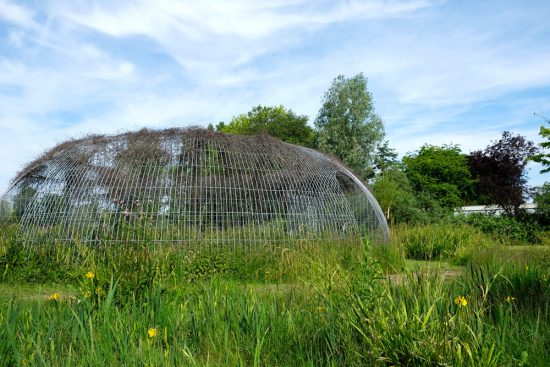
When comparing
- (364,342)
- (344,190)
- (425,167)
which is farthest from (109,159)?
(425,167)

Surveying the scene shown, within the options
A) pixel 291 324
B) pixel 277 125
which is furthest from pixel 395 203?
pixel 291 324

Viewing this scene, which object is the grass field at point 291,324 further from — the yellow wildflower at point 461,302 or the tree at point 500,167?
the tree at point 500,167

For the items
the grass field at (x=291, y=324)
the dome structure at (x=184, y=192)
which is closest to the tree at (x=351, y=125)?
the dome structure at (x=184, y=192)

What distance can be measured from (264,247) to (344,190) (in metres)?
3.62

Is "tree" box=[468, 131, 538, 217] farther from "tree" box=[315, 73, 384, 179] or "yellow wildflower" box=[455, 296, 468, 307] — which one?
"yellow wildflower" box=[455, 296, 468, 307]

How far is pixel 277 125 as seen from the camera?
35312 millimetres

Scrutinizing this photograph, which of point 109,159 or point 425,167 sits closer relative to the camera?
point 109,159

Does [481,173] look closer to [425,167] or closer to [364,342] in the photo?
[425,167]

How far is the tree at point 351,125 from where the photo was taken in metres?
29.7

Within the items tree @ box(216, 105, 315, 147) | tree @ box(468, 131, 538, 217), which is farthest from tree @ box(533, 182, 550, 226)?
tree @ box(216, 105, 315, 147)

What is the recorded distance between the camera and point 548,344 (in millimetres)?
3773

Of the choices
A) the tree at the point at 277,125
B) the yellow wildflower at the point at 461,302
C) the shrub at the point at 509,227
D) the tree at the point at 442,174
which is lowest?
the yellow wildflower at the point at 461,302

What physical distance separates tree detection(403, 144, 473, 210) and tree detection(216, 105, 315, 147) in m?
7.10

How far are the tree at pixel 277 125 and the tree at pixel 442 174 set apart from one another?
7.10m
